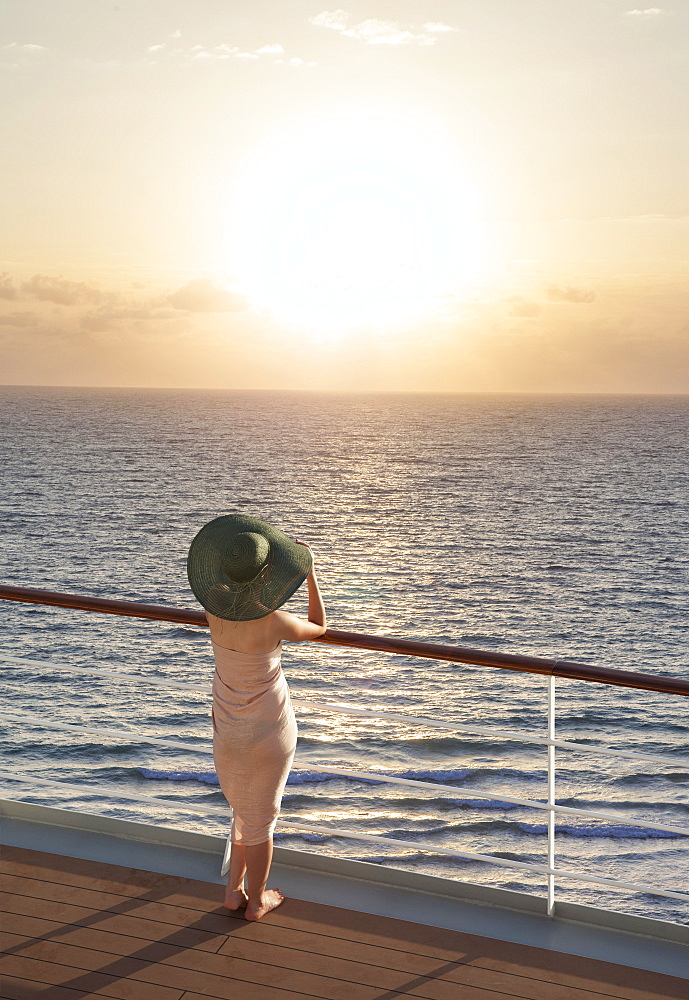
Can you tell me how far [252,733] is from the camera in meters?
2.08

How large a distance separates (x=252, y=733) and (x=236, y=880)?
42 cm

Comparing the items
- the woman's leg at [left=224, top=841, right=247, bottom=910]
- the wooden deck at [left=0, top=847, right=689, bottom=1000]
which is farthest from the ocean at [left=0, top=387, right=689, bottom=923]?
the wooden deck at [left=0, top=847, right=689, bottom=1000]

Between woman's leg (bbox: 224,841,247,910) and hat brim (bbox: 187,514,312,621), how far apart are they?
62 centimetres

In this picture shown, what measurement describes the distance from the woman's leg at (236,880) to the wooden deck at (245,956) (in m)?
0.03

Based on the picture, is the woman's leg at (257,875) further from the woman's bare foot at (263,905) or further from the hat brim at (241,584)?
the hat brim at (241,584)

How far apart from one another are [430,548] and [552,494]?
1450cm

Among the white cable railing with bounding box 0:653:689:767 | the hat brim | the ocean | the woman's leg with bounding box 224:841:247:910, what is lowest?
the ocean

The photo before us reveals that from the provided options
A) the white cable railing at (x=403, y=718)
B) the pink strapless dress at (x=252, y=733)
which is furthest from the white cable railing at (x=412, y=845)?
Answer: the white cable railing at (x=403, y=718)

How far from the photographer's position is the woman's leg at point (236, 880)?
7.30ft

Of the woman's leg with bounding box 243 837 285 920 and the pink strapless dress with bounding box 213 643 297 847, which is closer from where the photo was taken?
the pink strapless dress with bounding box 213 643 297 847

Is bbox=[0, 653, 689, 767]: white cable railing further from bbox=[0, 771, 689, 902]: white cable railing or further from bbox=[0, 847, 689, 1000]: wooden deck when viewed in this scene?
bbox=[0, 847, 689, 1000]: wooden deck

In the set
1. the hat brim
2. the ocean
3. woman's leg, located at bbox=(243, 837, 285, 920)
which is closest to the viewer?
the hat brim

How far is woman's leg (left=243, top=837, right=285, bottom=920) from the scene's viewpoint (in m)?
2.19

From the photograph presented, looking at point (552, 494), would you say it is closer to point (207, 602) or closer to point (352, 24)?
point (352, 24)
